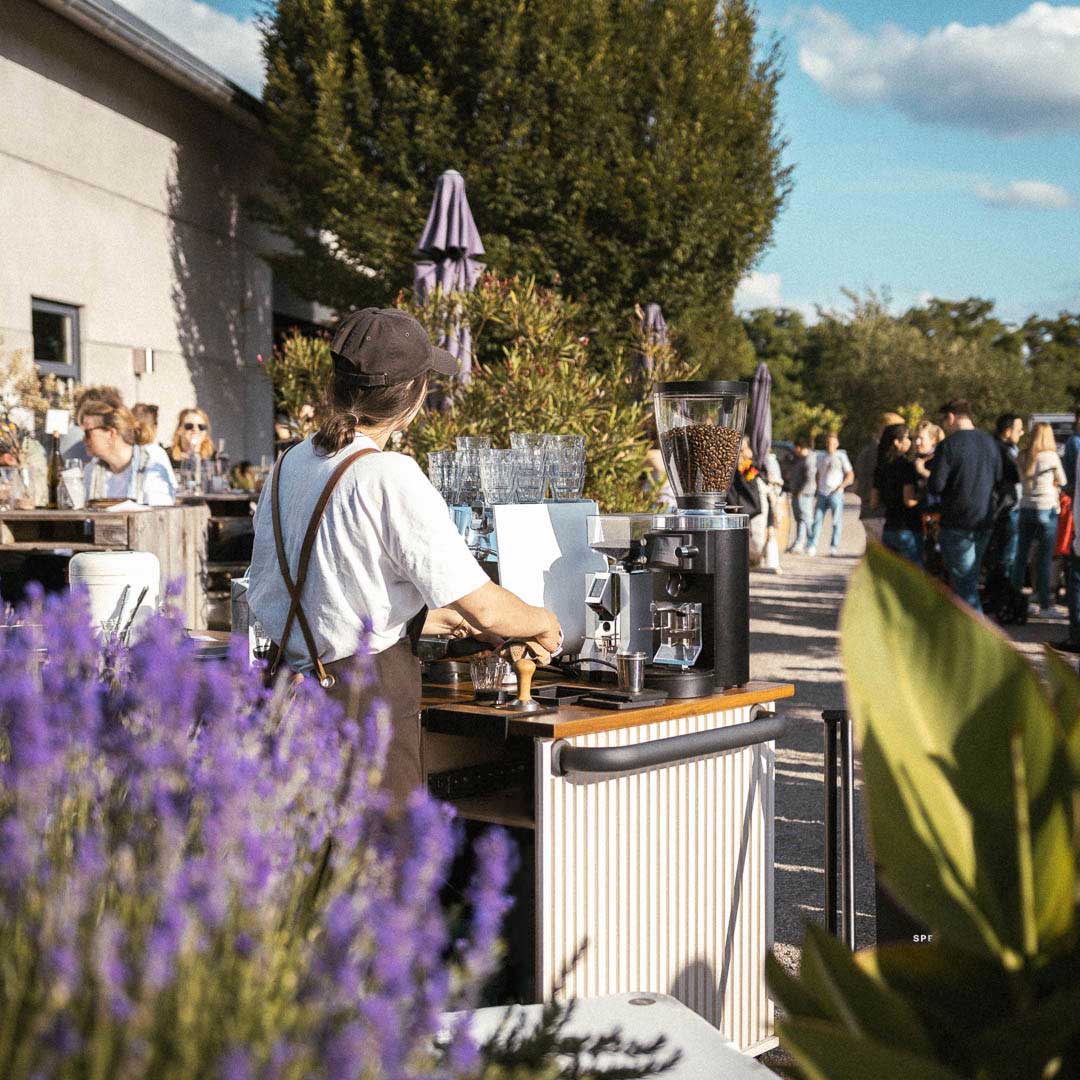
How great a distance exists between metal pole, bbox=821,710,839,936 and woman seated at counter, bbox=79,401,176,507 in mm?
4615

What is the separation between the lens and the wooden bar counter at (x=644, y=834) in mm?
2812

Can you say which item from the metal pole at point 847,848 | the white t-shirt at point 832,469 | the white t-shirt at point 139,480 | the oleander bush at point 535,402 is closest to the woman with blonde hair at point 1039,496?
the oleander bush at point 535,402

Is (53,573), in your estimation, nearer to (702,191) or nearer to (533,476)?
(533,476)

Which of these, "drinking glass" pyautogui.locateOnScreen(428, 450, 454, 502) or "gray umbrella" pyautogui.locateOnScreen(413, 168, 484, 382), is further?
"gray umbrella" pyautogui.locateOnScreen(413, 168, 484, 382)

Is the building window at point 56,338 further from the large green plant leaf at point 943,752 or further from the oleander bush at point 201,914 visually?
the large green plant leaf at point 943,752

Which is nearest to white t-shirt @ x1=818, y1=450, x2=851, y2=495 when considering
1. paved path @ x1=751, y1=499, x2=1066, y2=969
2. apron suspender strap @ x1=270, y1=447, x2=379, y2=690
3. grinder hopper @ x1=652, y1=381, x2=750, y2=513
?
paved path @ x1=751, y1=499, x2=1066, y2=969

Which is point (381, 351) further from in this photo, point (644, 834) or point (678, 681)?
point (644, 834)

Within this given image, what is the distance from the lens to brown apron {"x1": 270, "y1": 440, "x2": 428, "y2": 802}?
2.67 m

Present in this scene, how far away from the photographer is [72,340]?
1244 centimetres

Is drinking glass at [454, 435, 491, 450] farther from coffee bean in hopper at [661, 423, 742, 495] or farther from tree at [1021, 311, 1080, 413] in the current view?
tree at [1021, 311, 1080, 413]

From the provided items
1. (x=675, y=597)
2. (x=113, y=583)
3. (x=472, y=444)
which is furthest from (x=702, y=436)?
(x=113, y=583)

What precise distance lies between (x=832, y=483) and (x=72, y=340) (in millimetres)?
10327

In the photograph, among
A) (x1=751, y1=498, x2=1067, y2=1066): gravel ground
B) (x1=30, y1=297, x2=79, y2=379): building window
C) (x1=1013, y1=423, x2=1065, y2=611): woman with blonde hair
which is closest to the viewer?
(x1=751, y1=498, x2=1067, y2=1066): gravel ground

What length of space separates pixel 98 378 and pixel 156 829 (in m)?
12.2
